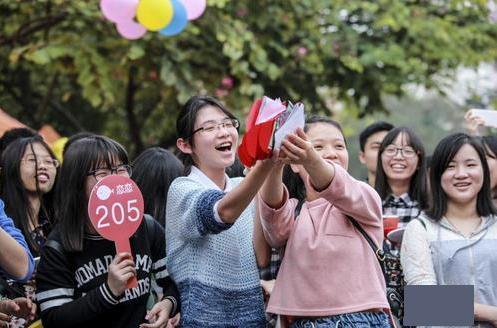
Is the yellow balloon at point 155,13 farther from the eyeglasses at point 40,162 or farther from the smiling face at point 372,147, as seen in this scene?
the eyeglasses at point 40,162

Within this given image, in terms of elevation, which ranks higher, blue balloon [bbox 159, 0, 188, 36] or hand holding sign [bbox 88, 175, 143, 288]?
blue balloon [bbox 159, 0, 188, 36]

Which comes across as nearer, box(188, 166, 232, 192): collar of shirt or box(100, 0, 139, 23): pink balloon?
box(188, 166, 232, 192): collar of shirt

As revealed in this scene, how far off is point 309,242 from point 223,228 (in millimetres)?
302

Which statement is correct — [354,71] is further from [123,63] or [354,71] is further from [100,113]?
[100,113]

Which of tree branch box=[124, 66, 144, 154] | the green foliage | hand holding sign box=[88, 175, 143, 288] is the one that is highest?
the green foliage

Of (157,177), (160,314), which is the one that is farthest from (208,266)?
(157,177)

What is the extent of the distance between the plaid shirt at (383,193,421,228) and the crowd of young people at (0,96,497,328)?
47 cm

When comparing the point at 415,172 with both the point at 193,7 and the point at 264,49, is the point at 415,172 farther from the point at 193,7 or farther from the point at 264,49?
the point at 264,49

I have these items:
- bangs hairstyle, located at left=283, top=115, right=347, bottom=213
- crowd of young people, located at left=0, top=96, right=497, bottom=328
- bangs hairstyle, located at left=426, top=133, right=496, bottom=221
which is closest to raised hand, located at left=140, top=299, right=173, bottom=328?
crowd of young people, located at left=0, top=96, right=497, bottom=328

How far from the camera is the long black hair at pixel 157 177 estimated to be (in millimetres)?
4113

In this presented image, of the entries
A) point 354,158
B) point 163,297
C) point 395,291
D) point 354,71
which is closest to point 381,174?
point 395,291

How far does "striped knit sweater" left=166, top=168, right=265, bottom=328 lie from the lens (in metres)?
3.08

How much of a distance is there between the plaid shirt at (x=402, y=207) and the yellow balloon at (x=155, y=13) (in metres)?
2.46

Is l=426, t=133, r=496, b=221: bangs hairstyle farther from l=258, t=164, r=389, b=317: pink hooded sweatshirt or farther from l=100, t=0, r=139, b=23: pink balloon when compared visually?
l=100, t=0, r=139, b=23: pink balloon
